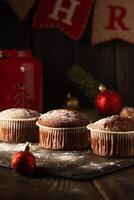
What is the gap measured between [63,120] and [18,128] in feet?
0.55

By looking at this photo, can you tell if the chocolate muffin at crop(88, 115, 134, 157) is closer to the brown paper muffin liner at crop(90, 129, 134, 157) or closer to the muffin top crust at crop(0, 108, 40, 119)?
the brown paper muffin liner at crop(90, 129, 134, 157)

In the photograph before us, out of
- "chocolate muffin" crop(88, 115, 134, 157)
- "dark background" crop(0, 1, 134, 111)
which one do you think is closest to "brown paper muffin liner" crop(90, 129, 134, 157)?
"chocolate muffin" crop(88, 115, 134, 157)

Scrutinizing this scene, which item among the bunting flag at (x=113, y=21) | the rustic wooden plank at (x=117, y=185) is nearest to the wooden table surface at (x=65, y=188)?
the rustic wooden plank at (x=117, y=185)

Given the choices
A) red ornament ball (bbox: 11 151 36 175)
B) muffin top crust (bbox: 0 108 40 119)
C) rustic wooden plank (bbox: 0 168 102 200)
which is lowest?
rustic wooden plank (bbox: 0 168 102 200)

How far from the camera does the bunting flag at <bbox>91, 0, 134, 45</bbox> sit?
2.23 metres

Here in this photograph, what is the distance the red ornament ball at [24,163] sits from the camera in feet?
3.53

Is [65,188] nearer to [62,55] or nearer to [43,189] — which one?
[43,189]

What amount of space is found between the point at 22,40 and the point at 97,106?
21.8 inches

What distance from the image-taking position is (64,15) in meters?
2.25

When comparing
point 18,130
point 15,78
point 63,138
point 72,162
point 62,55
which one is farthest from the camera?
point 62,55

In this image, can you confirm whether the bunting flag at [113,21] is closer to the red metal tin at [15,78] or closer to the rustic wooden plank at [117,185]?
the red metal tin at [15,78]

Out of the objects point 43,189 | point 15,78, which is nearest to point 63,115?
point 43,189

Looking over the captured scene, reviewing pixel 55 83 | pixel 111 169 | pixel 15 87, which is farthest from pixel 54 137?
pixel 55 83

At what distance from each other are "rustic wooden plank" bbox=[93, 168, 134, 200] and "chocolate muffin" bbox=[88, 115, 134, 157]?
0.37 ft
